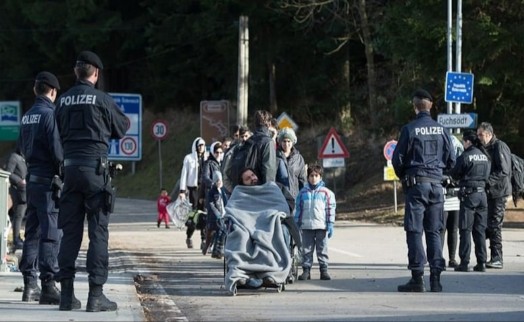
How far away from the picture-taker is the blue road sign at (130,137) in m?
24.1

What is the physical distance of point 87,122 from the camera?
10.1 meters

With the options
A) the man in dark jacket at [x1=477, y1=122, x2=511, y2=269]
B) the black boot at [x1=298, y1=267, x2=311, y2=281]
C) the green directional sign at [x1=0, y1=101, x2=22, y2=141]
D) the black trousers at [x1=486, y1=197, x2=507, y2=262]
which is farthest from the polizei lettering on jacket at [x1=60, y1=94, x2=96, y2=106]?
the green directional sign at [x1=0, y1=101, x2=22, y2=141]

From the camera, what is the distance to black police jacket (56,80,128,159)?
10.2 meters

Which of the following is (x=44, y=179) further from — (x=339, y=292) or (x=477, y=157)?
(x=477, y=157)

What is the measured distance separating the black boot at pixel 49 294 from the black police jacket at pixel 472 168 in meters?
6.56

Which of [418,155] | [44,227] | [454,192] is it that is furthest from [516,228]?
[44,227]

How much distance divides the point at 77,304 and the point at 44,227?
0.95 metres

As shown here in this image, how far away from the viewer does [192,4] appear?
161 feet

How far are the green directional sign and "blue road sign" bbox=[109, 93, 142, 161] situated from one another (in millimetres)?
29577

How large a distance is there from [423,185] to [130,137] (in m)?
12.6

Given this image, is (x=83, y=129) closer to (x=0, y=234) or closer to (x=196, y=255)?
(x=0, y=234)

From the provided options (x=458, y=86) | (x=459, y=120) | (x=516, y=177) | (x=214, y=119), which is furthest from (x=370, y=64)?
(x=516, y=177)

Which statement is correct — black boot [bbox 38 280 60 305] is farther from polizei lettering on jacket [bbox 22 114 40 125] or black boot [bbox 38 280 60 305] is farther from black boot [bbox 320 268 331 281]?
black boot [bbox 320 268 331 281]

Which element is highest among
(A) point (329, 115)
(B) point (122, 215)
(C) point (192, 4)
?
(C) point (192, 4)
